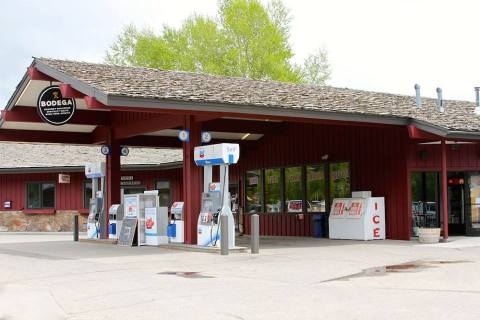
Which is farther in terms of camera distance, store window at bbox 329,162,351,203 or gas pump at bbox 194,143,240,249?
store window at bbox 329,162,351,203

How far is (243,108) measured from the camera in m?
18.1

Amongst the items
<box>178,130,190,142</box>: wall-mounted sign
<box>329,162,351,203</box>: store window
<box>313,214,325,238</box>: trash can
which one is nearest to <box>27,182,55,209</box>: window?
<box>313,214,325,238</box>: trash can

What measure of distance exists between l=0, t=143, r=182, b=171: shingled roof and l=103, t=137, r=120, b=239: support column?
30.2ft

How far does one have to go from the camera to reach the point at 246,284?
1148 centimetres

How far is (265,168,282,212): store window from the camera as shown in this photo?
26859 mm

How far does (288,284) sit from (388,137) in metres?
11.8

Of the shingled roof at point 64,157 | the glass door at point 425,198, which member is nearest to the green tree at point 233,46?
the shingled roof at point 64,157

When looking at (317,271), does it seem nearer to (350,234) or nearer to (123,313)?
(123,313)

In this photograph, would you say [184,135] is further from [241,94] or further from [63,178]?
[63,178]

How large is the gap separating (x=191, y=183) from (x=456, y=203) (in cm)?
977

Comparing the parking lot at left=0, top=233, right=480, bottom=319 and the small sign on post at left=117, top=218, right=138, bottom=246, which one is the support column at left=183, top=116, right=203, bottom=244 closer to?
the parking lot at left=0, top=233, right=480, bottom=319

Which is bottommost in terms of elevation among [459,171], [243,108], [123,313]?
[123,313]

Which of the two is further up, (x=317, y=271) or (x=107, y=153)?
(x=107, y=153)

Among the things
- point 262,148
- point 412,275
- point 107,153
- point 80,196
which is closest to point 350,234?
point 262,148
